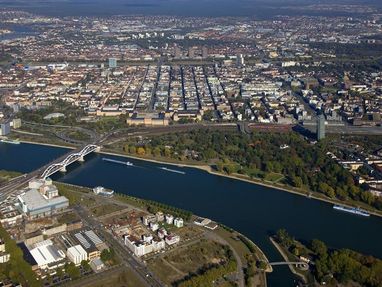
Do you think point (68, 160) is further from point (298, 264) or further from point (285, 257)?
point (298, 264)

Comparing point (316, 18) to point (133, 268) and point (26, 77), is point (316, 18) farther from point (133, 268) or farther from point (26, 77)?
point (133, 268)

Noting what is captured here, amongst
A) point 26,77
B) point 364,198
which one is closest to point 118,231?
point 364,198

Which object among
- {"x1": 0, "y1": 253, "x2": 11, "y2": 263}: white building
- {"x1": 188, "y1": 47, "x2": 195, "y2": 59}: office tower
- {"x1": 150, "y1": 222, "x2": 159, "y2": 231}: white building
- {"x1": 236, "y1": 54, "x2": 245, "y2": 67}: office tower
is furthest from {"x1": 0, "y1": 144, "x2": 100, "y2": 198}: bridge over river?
{"x1": 188, "y1": 47, "x2": 195, "y2": 59}: office tower

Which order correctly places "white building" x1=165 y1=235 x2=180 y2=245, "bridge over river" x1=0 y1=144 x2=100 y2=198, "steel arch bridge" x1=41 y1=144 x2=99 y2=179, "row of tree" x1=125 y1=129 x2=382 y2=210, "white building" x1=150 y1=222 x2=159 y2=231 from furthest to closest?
"steel arch bridge" x1=41 y1=144 x2=99 y2=179 → "row of tree" x1=125 y1=129 x2=382 y2=210 → "bridge over river" x1=0 y1=144 x2=100 y2=198 → "white building" x1=150 y1=222 x2=159 y2=231 → "white building" x1=165 y1=235 x2=180 y2=245

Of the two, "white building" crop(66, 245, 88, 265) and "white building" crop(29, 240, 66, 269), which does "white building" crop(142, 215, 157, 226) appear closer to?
"white building" crop(66, 245, 88, 265)

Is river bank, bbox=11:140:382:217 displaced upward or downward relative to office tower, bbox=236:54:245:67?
downward

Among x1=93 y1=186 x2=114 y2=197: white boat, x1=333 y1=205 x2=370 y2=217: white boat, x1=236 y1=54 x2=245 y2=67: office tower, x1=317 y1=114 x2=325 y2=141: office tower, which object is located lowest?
x1=333 y1=205 x2=370 y2=217: white boat
